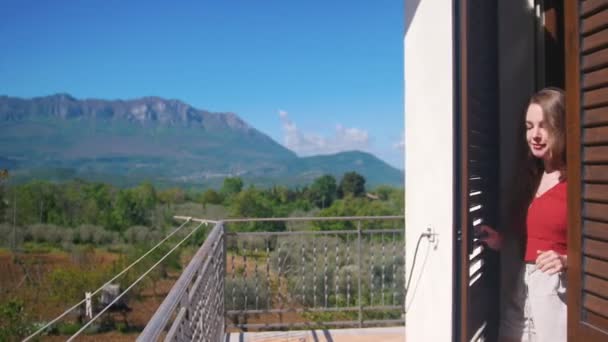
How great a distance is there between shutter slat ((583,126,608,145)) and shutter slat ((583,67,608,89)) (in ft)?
0.34

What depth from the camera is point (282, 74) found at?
2076 inches

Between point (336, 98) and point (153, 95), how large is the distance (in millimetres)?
31894

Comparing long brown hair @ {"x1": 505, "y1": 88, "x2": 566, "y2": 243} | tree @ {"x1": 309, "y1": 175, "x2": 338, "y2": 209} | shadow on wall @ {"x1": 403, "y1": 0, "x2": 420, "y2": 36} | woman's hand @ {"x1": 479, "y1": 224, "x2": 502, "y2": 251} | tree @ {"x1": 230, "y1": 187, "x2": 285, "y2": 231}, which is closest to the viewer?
long brown hair @ {"x1": 505, "y1": 88, "x2": 566, "y2": 243}

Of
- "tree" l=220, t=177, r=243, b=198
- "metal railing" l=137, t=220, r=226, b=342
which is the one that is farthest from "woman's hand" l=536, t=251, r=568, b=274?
"tree" l=220, t=177, r=243, b=198

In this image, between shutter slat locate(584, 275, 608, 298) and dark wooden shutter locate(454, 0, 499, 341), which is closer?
shutter slat locate(584, 275, 608, 298)

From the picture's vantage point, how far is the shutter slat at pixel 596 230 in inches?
50.9

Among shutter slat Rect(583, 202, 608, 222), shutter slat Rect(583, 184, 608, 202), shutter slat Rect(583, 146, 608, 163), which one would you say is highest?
shutter slat Rect(583, 146, 608, 163)

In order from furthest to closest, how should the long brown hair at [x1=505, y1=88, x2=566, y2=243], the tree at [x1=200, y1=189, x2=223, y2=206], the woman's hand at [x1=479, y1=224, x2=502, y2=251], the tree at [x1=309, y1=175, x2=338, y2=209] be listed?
the tree at [x1=200, y1=189, x2=223, y2=206] → the tree at [x1=309, y1=175, x2=338, y2=209] → the woman's hand at [x1=479, y1=224, x2=502, y2=251] → the long brown hair at [x1=505, y1=88, x2=566, y2=243]

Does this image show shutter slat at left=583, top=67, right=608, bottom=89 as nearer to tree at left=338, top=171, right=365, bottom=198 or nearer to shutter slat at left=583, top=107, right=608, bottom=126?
shutter slat at left=583, top=107, right=608, bottom=126

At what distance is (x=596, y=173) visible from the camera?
132 centimetres

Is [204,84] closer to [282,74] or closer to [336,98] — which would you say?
[282,74]

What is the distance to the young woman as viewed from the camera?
5.83 feet

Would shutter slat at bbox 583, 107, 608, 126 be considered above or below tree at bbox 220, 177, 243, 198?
above

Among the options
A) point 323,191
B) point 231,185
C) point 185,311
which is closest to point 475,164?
point 185,311
